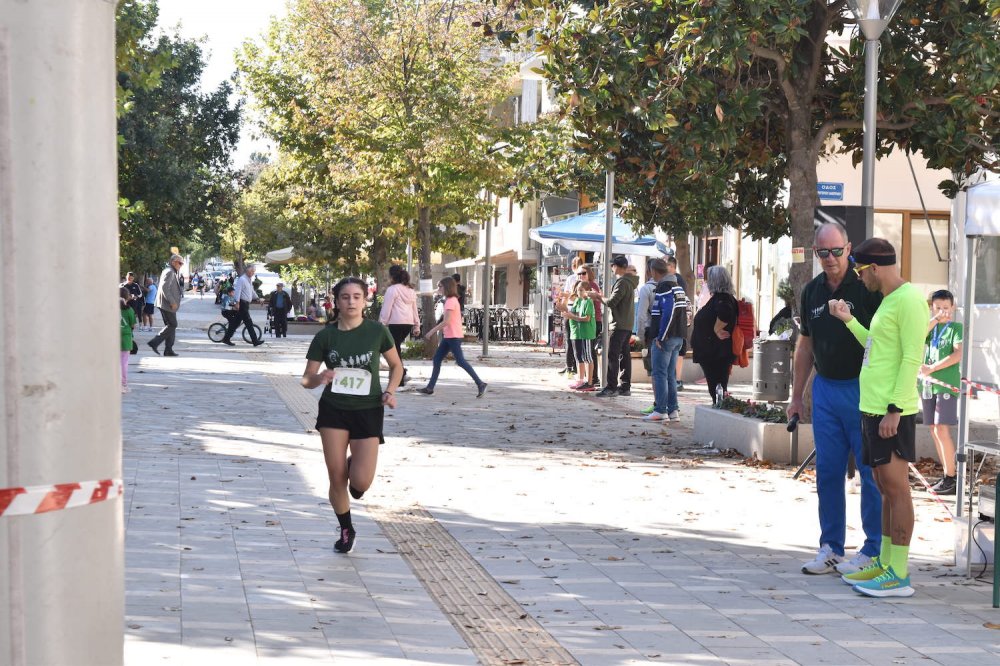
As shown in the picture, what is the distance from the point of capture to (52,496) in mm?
2971

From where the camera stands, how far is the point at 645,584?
742 cm

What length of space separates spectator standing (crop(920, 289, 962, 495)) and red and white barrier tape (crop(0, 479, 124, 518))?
8448 mm

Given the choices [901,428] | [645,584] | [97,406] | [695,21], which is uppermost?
[695,21]

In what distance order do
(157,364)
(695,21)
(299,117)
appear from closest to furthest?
(695,21) → (157,364) → (299,117)

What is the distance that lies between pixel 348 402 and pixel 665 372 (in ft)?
28.4

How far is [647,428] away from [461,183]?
46.7ft

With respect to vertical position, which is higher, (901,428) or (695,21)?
(695,21)

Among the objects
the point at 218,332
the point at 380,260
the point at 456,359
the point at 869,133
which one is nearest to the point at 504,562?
the point at 869,133

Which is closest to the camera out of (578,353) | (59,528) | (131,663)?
(59,528)

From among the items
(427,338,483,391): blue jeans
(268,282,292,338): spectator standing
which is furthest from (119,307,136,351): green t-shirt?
(268,282,292,338): spectator standing

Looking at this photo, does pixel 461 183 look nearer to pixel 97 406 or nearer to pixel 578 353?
pixel 578 353

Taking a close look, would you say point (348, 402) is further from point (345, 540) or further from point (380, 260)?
point (380, 260)

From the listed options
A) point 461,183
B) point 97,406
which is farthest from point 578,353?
point 97,406

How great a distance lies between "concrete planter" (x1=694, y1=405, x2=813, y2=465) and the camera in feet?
41.4
